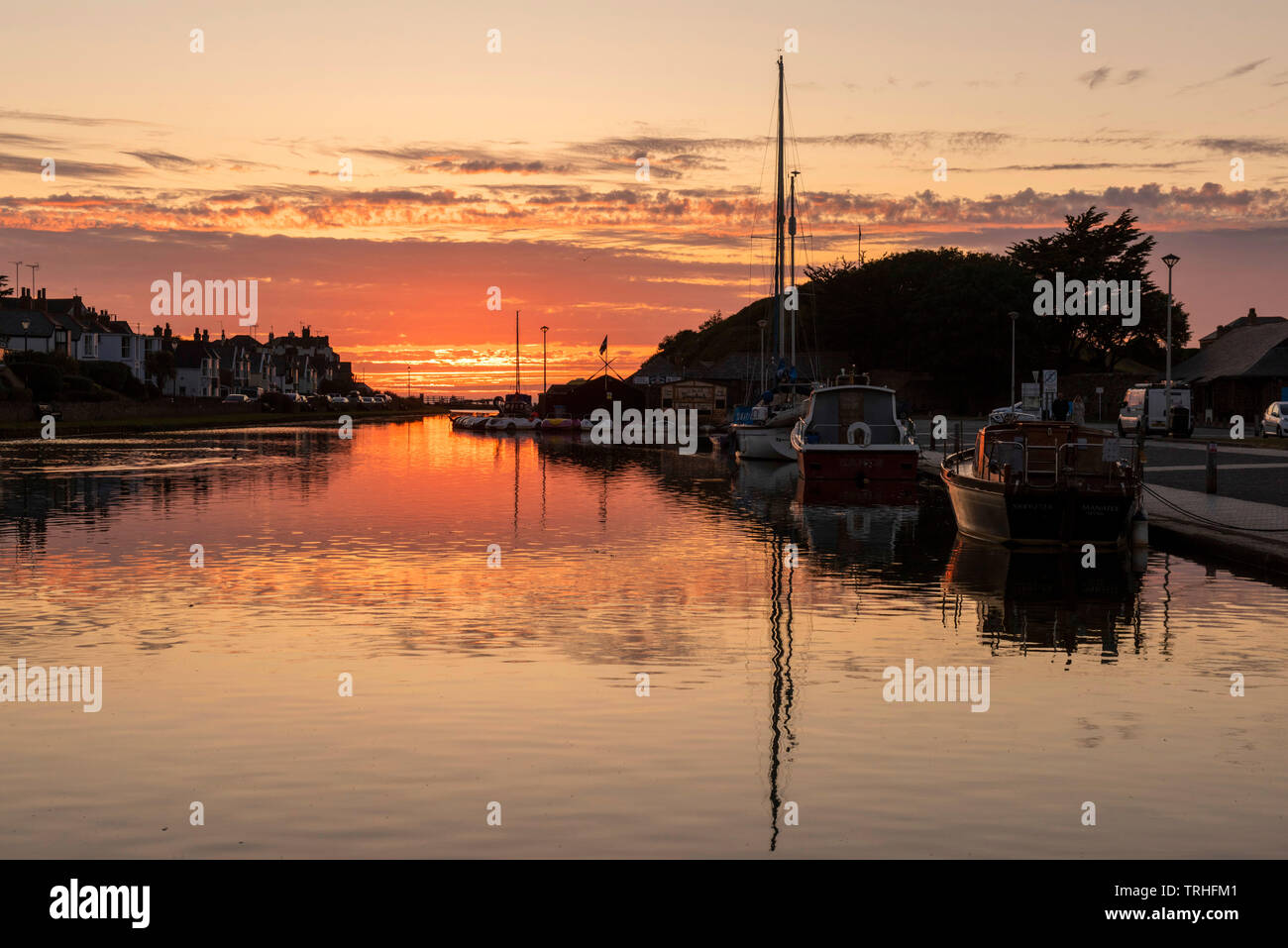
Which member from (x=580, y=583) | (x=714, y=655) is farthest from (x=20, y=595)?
(x=714, y=655)

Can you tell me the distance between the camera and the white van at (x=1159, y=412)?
67.9 meters

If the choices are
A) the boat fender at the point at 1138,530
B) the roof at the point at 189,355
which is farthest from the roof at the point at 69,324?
the boat fender at the point at 1138,530

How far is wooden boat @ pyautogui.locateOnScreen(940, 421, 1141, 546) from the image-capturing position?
23.0 metres

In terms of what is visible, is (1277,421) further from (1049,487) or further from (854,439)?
(1049,487)

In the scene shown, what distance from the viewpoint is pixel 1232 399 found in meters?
91.4

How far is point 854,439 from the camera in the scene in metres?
43.3

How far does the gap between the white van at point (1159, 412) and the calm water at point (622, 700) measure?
153ft

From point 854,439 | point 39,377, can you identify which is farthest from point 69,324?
point 854,439

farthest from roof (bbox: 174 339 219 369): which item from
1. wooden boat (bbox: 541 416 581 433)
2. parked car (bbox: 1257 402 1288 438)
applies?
parked car (bbox: 1257 402 1288 438)

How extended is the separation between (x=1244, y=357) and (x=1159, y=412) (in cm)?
2490

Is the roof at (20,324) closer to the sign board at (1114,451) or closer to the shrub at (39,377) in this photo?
the shrub at (39,377)

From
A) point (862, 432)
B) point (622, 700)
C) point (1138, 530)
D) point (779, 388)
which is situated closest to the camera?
point (622, 700)
